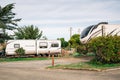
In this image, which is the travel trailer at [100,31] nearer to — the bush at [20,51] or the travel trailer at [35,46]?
the travel trailer at [35,46]

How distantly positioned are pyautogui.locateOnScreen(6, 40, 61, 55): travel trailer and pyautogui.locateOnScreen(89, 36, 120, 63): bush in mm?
19133

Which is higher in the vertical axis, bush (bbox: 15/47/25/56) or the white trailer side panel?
the white trailer side panel

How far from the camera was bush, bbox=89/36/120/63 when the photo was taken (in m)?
19.5

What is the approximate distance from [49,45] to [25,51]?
3.62 meters

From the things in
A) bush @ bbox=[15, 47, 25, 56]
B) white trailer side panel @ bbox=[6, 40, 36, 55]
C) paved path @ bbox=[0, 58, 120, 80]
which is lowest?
paved path @ bbox=[0, 58, 120, 80]

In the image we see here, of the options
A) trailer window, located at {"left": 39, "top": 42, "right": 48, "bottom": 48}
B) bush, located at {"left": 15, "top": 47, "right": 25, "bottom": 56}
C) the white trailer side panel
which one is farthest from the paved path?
trailer window, located at {"left": 39, "top": 42, "right": 48, "bottom": 48}

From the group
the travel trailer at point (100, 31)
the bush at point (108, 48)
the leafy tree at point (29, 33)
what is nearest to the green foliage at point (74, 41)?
the leafy tree at point (29, 33)

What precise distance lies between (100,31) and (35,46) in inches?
493

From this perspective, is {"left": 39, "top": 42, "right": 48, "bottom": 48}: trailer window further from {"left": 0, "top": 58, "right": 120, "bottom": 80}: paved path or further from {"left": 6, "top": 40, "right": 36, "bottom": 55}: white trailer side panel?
{"left": 0, "top": 58, "right": 120, "bottom": 80}: paved path

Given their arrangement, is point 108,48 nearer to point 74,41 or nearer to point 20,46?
point 20,46

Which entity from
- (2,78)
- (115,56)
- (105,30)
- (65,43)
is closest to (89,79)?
(2,78)

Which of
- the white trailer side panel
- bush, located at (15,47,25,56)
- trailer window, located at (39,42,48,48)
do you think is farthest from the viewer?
trailer window, located at (39,42,48,48)

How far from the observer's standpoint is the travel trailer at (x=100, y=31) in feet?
93.7

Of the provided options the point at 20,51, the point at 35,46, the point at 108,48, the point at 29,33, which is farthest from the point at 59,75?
the point at 29,33
